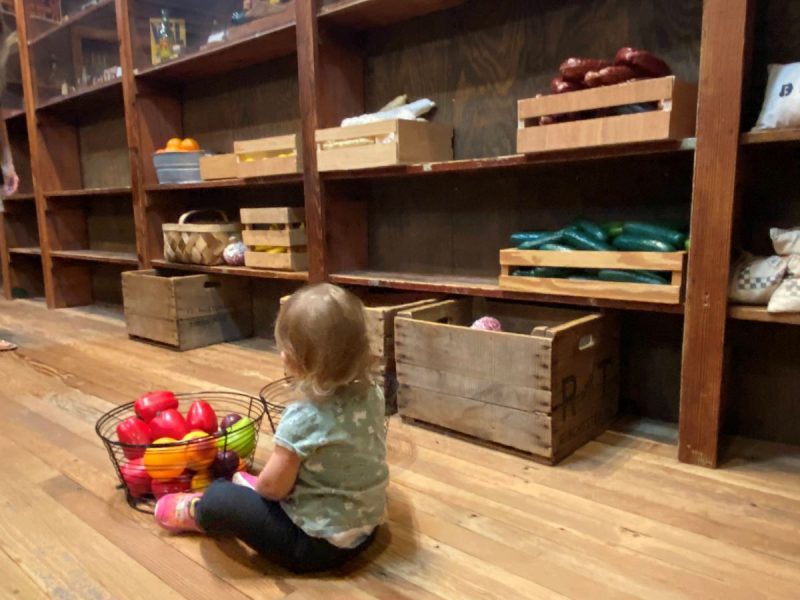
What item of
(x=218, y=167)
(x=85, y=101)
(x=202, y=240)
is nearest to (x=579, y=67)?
(x=218, y=167)

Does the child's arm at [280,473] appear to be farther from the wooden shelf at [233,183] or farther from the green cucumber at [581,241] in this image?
the wooden shelf at [233,183]

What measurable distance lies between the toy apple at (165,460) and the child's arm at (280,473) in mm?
333

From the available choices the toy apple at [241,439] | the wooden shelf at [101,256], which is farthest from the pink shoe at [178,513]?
the wooden shelf at [101,256]

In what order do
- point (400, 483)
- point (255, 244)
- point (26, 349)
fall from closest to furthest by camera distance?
point (400, 483), point (255, 244), point (26, 349)

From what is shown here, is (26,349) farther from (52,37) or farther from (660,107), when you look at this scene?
(660,107)

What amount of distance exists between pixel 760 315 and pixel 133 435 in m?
1.51

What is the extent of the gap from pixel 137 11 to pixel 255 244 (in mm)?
1549

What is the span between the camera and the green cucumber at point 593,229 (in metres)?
1.74

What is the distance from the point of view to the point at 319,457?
3.73 feet

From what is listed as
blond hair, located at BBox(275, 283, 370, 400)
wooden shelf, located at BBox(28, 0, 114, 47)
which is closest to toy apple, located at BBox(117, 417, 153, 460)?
blond hair, located at BBox(275, 283, 370, 400)

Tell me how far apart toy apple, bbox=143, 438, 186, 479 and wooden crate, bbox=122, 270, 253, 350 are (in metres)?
1.55

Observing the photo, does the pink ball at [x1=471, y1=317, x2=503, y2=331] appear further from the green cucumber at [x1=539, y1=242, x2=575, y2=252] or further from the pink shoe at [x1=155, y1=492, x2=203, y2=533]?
the pink shoe at [x1=155, y1=492, x2=203, y2=533]

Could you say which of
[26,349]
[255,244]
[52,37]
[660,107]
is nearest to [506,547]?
[660,107]

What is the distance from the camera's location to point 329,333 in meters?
1.09
